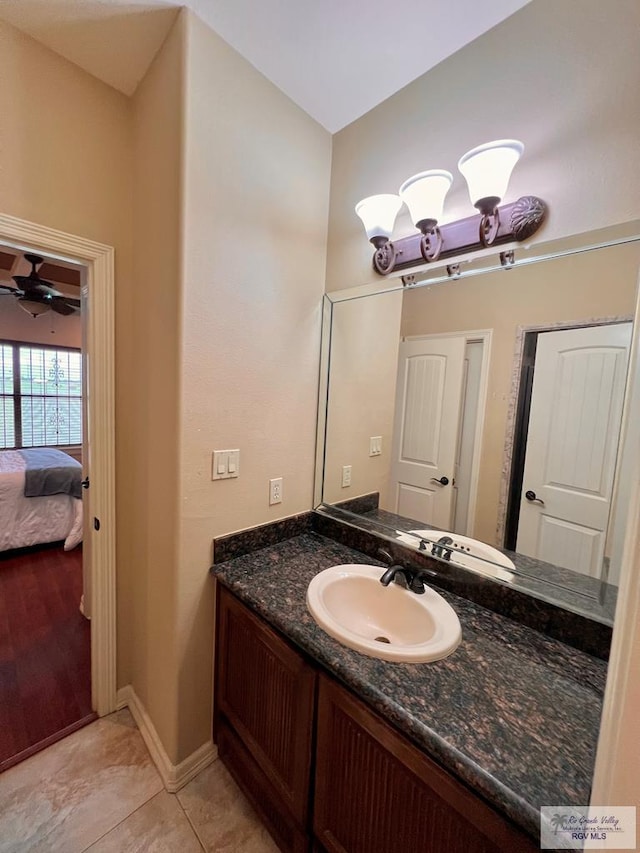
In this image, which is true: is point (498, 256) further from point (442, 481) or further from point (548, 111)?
point (442, 481)

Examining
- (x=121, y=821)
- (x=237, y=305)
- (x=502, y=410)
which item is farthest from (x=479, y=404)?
(x=121, y=821)

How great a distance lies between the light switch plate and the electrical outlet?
20cm

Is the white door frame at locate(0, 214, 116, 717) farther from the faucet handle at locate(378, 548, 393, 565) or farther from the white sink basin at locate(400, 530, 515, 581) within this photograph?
the white sink basin at locate(400, 530, 515, 581)

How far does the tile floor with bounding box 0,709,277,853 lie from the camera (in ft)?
3.84

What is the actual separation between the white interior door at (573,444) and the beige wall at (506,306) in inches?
3.1

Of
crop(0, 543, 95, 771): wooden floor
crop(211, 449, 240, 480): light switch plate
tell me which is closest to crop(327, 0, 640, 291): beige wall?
crop(211, 449, 240, 480): light switch plate

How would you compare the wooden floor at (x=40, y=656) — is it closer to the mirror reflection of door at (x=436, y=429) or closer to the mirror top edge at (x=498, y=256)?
the mirror reflection of door at (x=436, y=429)

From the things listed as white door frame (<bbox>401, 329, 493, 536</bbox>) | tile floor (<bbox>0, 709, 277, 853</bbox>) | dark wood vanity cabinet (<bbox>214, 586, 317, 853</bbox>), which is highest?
white door frame (<bbox>401, 329, 493, 536</bbox>)

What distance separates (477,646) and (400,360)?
3.48 ft

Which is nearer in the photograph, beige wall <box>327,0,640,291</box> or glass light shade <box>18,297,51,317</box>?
beige wall <box>327,0,640,291</box>

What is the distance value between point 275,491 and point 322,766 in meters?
0.92

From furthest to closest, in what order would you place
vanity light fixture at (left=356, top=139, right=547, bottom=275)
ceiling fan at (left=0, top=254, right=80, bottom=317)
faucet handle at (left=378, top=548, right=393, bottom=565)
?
1. ceiling fan at (left=0, top=254, right=80, bottom=317)
2. faucet handle at (left=378, top=548, right=393, bottom=565)
3. vanity light fixture at (left=356, top=139, right=547, bottom=275)

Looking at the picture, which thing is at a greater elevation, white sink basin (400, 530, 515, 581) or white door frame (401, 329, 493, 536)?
white door frame (401, 329, 493, 536)

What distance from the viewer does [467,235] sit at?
4.00ft
